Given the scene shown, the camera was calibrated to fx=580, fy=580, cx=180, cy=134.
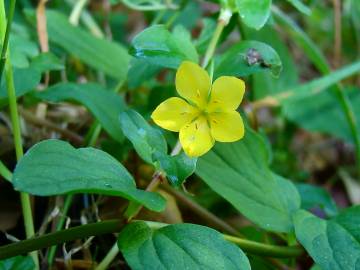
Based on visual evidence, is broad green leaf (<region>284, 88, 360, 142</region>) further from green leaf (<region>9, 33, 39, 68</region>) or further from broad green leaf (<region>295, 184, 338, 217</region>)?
green leaf (<region>9, 33, 39, 68</region>)

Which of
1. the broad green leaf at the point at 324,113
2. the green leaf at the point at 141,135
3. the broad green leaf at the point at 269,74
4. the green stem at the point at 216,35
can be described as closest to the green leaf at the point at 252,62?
the green stem at the point at 216,35

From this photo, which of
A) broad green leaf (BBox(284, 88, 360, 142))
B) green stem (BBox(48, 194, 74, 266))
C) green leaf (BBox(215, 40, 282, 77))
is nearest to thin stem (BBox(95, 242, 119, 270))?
green stem (BBox(48, 194, 74, 266))

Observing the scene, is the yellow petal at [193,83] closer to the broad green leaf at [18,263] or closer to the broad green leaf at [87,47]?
the broad green leaf at [18,263]

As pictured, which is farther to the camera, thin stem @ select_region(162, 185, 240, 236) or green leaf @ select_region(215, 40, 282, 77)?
thin stem @ select_region(162, 185, 240, 236)

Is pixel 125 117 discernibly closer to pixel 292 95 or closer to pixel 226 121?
pixel 226 121

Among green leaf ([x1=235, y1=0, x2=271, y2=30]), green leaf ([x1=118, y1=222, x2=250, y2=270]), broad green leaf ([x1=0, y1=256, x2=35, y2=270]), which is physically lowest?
broad green leaf ([x1=0, y1=256, x2=35, y2=270])

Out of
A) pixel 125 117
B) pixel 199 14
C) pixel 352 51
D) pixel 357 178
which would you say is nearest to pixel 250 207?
pixel 125 117
